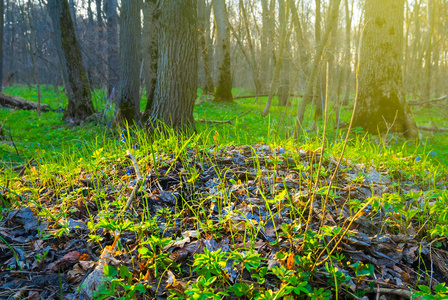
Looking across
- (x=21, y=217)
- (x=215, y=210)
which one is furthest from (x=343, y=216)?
(x=21, y=217)

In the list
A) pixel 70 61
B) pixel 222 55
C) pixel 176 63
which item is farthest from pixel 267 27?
pixel 176 63

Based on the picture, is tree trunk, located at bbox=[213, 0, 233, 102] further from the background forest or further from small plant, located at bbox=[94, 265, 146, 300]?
small plant, located at bbox=[94, 265, 146, 300]

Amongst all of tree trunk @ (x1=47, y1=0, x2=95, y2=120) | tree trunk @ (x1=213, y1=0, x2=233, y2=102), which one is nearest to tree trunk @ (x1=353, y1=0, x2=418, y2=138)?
tree trunk @ (x1=213, y1=0, x2=233, y2=102)

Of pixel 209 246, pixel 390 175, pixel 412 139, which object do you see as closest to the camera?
pixel 209 246

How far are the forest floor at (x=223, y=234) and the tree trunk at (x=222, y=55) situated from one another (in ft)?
31.5

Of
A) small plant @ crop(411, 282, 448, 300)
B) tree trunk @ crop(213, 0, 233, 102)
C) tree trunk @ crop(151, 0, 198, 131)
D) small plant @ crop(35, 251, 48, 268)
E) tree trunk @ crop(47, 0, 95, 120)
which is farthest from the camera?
tree trunk @ crop(213, 0, 233, 102)

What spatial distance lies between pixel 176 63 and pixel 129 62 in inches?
114

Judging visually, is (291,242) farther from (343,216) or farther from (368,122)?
(368,122)

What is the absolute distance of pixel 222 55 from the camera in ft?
39.8

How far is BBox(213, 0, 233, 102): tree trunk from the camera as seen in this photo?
39.5ft

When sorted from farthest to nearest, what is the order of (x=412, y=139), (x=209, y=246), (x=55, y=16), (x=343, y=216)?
1. (x=55, y=16)
2. (x=412, y=139)
3. (x=343, y=216)
4. (x=209, y=246)

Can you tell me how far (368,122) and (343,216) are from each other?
447cm

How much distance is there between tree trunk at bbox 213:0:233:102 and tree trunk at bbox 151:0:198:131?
760 centimetres

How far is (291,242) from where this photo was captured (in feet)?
5.20
